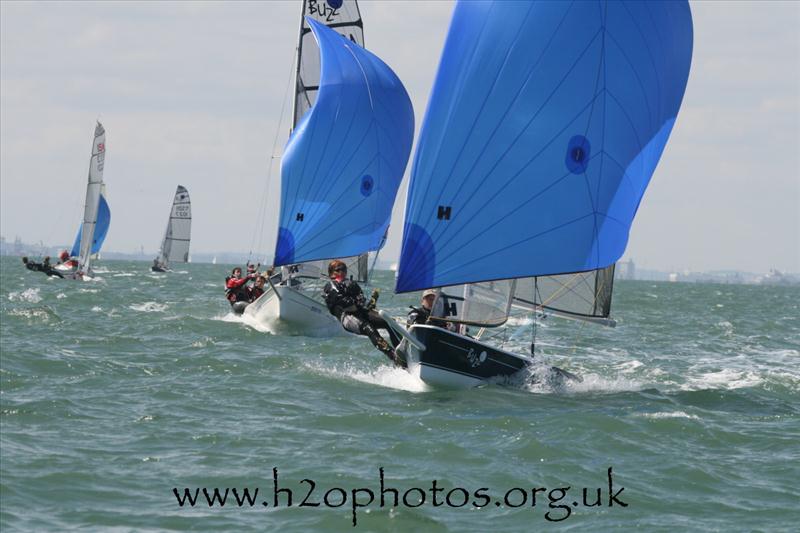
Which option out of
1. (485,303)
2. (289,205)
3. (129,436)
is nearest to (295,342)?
(289,205)

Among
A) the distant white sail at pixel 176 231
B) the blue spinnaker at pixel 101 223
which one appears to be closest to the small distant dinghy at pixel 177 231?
the distant white sail at pixel 176 231

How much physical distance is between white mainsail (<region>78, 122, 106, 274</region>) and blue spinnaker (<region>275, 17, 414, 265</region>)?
31.4 meters

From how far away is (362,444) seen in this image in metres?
12.1

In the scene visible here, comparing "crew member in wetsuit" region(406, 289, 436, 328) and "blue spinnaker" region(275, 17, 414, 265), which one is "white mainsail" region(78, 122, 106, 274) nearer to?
"blue spinnaker" region(275, 17, 414, 265)

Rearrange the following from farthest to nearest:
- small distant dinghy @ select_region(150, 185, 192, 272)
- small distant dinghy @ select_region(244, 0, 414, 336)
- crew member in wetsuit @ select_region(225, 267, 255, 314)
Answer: small distant dinghy @ select_region(150, 185, 192, 272), crew member in wetsuit @ select_region(225, 267, 255, 314), small distant dinghy @ select_region(244, 0, 414, 336)

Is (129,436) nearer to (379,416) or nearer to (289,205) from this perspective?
(379,416)

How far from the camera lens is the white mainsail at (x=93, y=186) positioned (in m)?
54.7

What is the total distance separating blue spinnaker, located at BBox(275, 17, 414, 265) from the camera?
1003 inches

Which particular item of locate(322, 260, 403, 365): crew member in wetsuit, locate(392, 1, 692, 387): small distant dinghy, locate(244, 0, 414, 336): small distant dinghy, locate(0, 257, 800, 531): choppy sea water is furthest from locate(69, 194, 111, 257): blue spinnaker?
locate(392, 1, 692, 387): small distant dinghy

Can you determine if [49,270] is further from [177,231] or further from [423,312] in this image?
[423,312]

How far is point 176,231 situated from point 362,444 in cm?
7980

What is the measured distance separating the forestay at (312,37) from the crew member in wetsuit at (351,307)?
11.2 meters

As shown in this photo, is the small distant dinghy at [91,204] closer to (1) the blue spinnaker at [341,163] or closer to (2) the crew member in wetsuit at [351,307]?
(1) the blue spinnaker at [341,163]

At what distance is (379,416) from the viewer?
13641 mm
